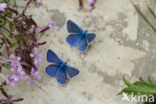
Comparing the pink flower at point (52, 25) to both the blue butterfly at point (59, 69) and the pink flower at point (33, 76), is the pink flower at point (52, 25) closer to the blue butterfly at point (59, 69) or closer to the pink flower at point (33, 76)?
the blue butterfly at point (59, 69)

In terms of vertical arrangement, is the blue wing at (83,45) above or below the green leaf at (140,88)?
above

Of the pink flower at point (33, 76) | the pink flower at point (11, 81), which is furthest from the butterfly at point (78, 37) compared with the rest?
the pink flower at point (11, 81)

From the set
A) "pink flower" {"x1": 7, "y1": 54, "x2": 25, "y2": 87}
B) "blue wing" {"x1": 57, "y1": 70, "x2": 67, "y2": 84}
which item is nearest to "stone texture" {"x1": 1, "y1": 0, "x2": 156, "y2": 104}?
"blue wing" {"x1": 57, "y1": 70, "x2": 67, "y2": 84}

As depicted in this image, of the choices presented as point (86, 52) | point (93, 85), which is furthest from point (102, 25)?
point (93, 85)

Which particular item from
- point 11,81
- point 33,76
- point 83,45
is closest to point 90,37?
point 83,45

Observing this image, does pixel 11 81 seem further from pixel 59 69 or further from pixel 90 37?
pixel 90 37

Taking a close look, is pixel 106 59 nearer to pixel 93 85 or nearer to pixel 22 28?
pixel 93 85

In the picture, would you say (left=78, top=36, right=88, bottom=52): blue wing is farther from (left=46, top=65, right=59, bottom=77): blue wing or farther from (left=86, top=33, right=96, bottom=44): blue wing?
(left=46, top=65, right=59, bottom=77): blue wing
